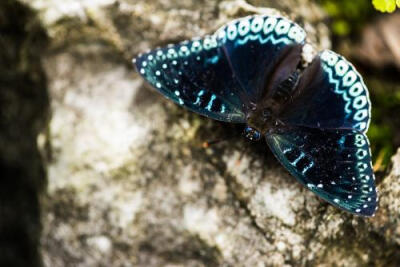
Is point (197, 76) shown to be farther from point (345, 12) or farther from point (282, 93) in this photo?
point (345, 12)

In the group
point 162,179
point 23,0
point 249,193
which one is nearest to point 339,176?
point 249,193

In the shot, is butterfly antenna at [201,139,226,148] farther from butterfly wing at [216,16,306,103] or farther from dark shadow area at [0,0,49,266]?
dark shadow area at [0,0,49,266]

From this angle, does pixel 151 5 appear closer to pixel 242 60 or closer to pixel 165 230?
pixel 242 60

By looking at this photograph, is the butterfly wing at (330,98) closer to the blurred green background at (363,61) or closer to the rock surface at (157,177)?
the rock surface at (157,177)

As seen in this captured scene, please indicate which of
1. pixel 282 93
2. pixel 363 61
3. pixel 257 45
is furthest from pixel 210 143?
pixel 363 61

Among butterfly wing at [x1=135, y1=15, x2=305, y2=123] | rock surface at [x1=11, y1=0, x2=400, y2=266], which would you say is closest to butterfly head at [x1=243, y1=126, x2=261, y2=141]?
butterfly wing at [x1=135, y1=15, x2=305, y2=123]

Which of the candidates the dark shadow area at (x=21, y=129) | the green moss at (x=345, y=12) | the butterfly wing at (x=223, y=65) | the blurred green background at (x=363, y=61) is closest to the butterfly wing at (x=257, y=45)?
the butterfly wing at (x=223, y=65)

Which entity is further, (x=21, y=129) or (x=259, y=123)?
(x=21, y=129)

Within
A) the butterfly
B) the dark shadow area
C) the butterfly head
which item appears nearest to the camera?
the butterfly
